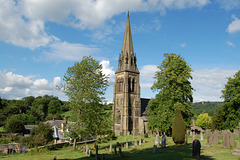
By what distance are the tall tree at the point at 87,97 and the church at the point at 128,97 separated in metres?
23.6

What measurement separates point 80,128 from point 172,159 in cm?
1140

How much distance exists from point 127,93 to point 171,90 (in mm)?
19452

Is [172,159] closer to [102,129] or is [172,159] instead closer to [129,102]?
[102,129]

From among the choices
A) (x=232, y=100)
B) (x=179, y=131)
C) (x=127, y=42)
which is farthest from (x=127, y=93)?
(x=179, y=131)

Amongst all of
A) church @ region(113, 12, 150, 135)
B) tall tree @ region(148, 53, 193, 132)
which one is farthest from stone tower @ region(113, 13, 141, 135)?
tall tree @ region(148, 53, 193, 132)

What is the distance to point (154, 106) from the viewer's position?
35500 mm

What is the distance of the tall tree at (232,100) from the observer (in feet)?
107

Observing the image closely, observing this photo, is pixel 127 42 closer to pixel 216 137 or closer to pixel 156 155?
pixel 216 137

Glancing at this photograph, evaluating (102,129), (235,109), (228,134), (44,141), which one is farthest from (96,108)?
(235,109)

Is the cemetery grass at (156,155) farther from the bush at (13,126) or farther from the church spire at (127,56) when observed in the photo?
the church spire at (127,56)

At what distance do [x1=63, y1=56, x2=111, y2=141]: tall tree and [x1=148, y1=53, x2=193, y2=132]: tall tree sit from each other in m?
10.4

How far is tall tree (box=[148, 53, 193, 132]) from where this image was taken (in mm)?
30000

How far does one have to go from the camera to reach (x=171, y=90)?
30359mm

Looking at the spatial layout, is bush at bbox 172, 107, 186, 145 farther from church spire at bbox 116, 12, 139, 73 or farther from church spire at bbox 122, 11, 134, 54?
church spire at bbox 122, 11, 134, 54
